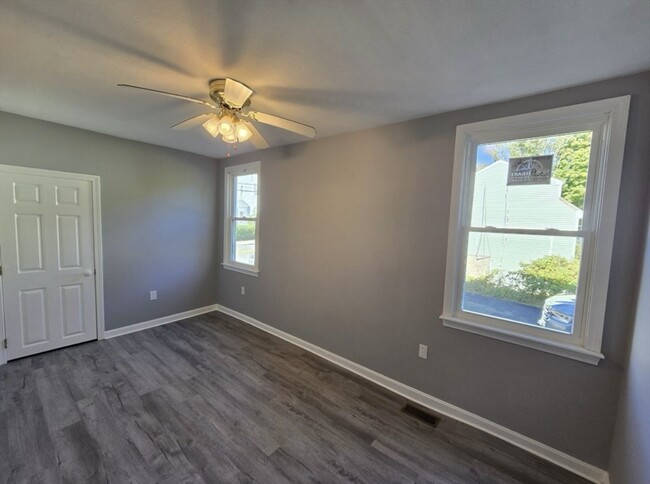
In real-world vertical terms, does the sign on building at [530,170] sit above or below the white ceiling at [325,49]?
below

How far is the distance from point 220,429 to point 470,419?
1880 millimetres

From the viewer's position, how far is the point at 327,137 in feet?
9.38

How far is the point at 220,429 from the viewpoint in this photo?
1.93 meters

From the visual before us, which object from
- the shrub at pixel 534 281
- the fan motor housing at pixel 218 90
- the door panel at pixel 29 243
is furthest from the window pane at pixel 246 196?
the shrub at pixel 534 281

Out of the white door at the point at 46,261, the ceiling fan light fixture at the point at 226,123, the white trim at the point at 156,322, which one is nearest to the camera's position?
the ceiling fan light fixture at the point at 226,123

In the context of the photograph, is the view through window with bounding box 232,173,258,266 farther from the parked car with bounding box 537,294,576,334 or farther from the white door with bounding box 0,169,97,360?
the parked car with bounding box 537,294,576,334

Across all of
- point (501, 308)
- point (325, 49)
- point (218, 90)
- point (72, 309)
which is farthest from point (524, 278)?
point (72, 309)

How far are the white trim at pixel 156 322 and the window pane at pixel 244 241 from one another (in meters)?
0.96

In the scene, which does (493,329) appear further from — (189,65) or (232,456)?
(189,65)

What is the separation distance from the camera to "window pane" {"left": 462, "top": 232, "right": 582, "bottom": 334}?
1.75 metres

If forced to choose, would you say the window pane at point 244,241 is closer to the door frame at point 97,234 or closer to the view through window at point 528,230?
the door frame at point 97,234

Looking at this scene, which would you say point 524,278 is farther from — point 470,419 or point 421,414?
point 421,414

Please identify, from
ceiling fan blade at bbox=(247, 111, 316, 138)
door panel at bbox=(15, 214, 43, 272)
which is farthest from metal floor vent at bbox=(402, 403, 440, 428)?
door panel at bbox=(15, 214, 43, 272)

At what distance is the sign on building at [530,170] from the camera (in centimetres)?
180
